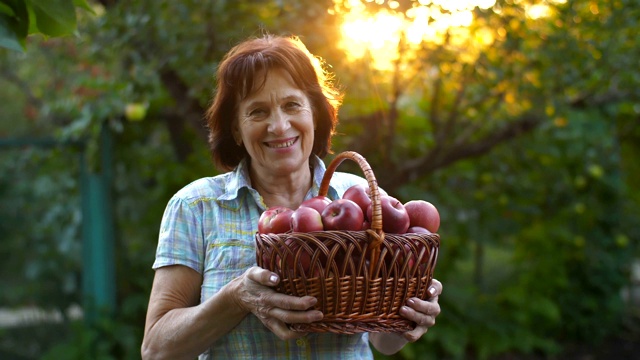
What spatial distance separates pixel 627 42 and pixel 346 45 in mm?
1787

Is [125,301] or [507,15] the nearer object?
[507,15]

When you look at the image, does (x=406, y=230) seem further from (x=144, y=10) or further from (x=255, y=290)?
(x=144, y=10)

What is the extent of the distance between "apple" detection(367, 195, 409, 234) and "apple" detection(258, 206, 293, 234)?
22cm

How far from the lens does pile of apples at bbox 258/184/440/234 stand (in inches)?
81.5

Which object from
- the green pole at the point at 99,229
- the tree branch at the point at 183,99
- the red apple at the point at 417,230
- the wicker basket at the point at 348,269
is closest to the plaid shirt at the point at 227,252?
the wicker basket at the point at 348,269

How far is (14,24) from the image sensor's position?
5.92 feet

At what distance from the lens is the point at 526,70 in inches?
199

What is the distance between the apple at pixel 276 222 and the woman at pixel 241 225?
0.52 ft

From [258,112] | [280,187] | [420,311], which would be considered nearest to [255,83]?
[258,112]

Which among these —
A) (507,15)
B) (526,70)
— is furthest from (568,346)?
(507,15)

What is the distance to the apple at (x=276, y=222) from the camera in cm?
211

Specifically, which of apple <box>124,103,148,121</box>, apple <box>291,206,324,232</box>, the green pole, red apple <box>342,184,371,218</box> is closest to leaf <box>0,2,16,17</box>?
apple <box>291,206,324,232</box>

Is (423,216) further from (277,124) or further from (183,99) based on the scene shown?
(183,99)

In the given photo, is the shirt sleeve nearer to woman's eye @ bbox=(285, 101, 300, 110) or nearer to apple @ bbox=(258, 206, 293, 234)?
apple @ bbox=(258, 206, 293, 234)
